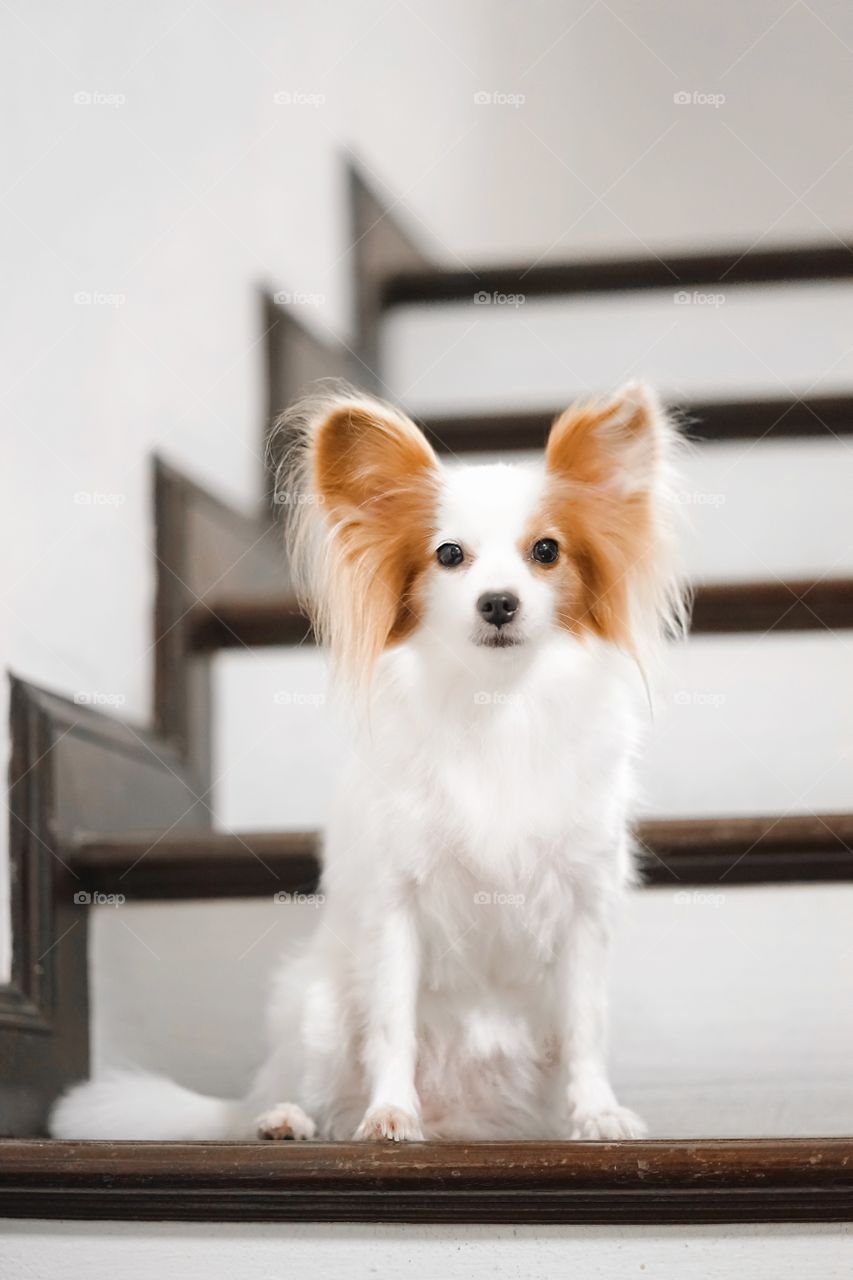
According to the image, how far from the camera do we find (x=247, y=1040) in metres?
1.95

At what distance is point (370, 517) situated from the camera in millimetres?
1631

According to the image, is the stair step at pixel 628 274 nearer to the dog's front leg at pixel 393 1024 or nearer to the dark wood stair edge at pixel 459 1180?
the dog's front leg at pixel 393 1024

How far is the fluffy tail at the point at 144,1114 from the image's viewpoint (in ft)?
5.43

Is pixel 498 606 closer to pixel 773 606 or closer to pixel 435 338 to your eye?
pixel 773 606

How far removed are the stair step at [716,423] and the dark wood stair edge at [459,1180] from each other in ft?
4.23

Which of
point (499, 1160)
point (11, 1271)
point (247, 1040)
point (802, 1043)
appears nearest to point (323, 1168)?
point (499, 1160)

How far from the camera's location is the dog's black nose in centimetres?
150

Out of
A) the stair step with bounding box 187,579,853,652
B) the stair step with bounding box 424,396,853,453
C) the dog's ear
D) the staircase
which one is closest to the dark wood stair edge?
the staircase

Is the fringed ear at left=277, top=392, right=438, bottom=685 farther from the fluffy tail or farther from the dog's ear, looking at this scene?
the fluffy tail

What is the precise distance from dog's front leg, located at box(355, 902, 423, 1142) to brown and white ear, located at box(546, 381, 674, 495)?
59 cm

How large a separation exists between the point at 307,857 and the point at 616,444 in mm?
753

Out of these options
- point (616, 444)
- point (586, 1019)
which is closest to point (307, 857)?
point (586, 1019)

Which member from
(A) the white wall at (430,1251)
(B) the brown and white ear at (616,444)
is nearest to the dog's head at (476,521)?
(B) the brown and white ear at (616,444)

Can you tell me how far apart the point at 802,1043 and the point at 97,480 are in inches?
55.5
